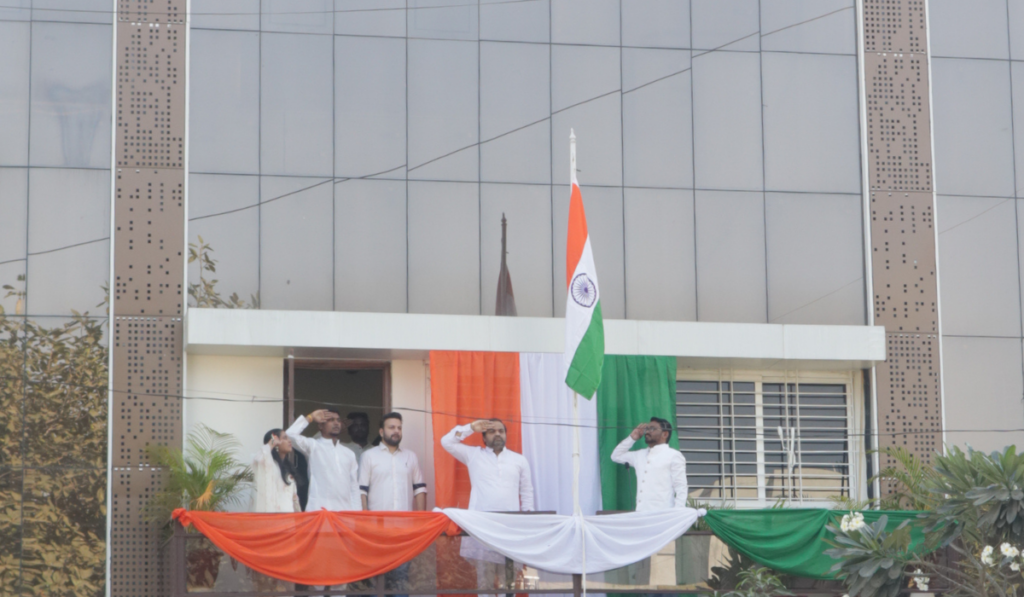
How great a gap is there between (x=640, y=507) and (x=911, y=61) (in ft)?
23.0

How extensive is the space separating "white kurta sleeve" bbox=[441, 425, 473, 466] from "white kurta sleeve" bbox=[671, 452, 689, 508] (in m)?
2.28

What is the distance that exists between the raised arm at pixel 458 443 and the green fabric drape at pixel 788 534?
9.12 feet

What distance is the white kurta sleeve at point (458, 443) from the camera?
15.5 meters

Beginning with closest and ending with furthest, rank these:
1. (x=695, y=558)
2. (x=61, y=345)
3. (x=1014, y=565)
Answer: (x=1014, y=565), (x=695, y=558), (x=61, y=345)

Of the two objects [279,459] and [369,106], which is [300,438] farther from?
[369,106]

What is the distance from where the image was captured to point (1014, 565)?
44.2 ft

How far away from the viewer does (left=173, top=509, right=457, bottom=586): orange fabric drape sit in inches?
543

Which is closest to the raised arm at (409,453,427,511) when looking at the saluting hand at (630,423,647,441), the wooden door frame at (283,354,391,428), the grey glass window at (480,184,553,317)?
the wooden door frame at (283,354,391,428)

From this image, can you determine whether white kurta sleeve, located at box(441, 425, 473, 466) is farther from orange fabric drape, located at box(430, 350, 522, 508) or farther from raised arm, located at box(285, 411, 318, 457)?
raised arm, located at box(285, 411, 318, 457)

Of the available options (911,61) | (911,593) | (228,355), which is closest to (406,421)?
(228,355)

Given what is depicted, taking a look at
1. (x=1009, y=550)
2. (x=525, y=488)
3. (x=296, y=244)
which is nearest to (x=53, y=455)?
(x=296, y=244)

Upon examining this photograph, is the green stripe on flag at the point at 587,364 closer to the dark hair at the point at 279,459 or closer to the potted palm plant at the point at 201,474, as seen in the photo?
the dark hair at the point at 279,459

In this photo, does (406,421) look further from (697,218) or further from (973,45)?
(973,45)

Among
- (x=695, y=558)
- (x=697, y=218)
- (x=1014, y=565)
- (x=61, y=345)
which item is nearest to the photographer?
(x=1014, y=565)
